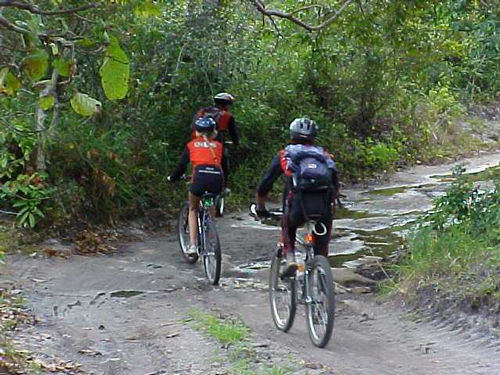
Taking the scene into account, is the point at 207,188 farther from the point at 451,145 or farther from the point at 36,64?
the point at 451,145

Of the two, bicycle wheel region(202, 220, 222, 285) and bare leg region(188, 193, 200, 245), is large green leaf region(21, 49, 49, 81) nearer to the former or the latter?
bicycle wheel region(202, 220, 222, 285)

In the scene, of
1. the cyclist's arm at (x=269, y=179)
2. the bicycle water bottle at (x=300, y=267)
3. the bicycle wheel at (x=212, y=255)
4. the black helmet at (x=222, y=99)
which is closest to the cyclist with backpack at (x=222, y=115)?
the black helmet at (x=222, y=99)

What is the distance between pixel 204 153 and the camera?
1030cm

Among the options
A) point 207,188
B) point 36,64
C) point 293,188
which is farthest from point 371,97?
point 36,64

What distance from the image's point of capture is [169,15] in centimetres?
1408

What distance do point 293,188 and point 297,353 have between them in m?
1.34

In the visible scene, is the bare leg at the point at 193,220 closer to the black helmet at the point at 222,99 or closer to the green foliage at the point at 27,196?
the green foliage at the point at 27,196

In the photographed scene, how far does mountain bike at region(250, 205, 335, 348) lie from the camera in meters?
7.18

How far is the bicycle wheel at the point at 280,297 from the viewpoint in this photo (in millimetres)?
7863

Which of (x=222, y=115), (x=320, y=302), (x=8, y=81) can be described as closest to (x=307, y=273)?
(x=320, y=302)

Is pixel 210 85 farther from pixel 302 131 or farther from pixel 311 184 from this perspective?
pixel 311 184

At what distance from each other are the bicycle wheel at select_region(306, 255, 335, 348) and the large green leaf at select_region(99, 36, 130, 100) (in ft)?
12.7

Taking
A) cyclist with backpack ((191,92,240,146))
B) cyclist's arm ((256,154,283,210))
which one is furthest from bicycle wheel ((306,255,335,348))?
cyclist with backpack ((191,92,240,146))

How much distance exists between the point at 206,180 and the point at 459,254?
2946 mm
